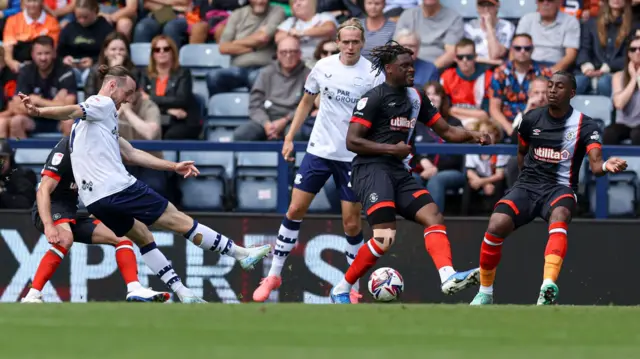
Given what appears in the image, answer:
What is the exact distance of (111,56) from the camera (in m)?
13.9

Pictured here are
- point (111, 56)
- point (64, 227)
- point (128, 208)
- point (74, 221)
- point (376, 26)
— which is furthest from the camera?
point (376, 26)

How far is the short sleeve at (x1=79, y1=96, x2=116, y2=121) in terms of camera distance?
9789 millimetres

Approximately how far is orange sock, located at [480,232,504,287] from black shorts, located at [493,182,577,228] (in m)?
0.22

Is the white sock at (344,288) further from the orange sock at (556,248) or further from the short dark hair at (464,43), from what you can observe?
the short dark hair at (464,43)

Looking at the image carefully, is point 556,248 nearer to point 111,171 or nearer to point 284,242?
point 284,242

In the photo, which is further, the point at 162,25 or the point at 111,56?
the point at 162,25

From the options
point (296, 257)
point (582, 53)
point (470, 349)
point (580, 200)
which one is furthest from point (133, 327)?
point (582, 53)

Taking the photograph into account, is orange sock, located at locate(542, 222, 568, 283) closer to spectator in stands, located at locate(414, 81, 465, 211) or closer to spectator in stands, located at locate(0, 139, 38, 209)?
spectator in stands, located at locate(414, 81, 465, 211)

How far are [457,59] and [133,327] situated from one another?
7.31 meters

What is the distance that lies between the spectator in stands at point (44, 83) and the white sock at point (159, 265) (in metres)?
3.81

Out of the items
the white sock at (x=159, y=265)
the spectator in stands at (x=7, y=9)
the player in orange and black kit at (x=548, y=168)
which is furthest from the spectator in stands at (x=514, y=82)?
the spectator in stands at (x=7, y=9)

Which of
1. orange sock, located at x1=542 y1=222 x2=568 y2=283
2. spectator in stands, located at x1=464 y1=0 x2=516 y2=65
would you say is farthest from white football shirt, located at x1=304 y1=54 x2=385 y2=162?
spectator in stands, located at x1=464 y1=0 x2=516 y2=65

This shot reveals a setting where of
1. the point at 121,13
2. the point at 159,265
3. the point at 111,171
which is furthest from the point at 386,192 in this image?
the point at 121,13

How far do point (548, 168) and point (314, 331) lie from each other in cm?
352
